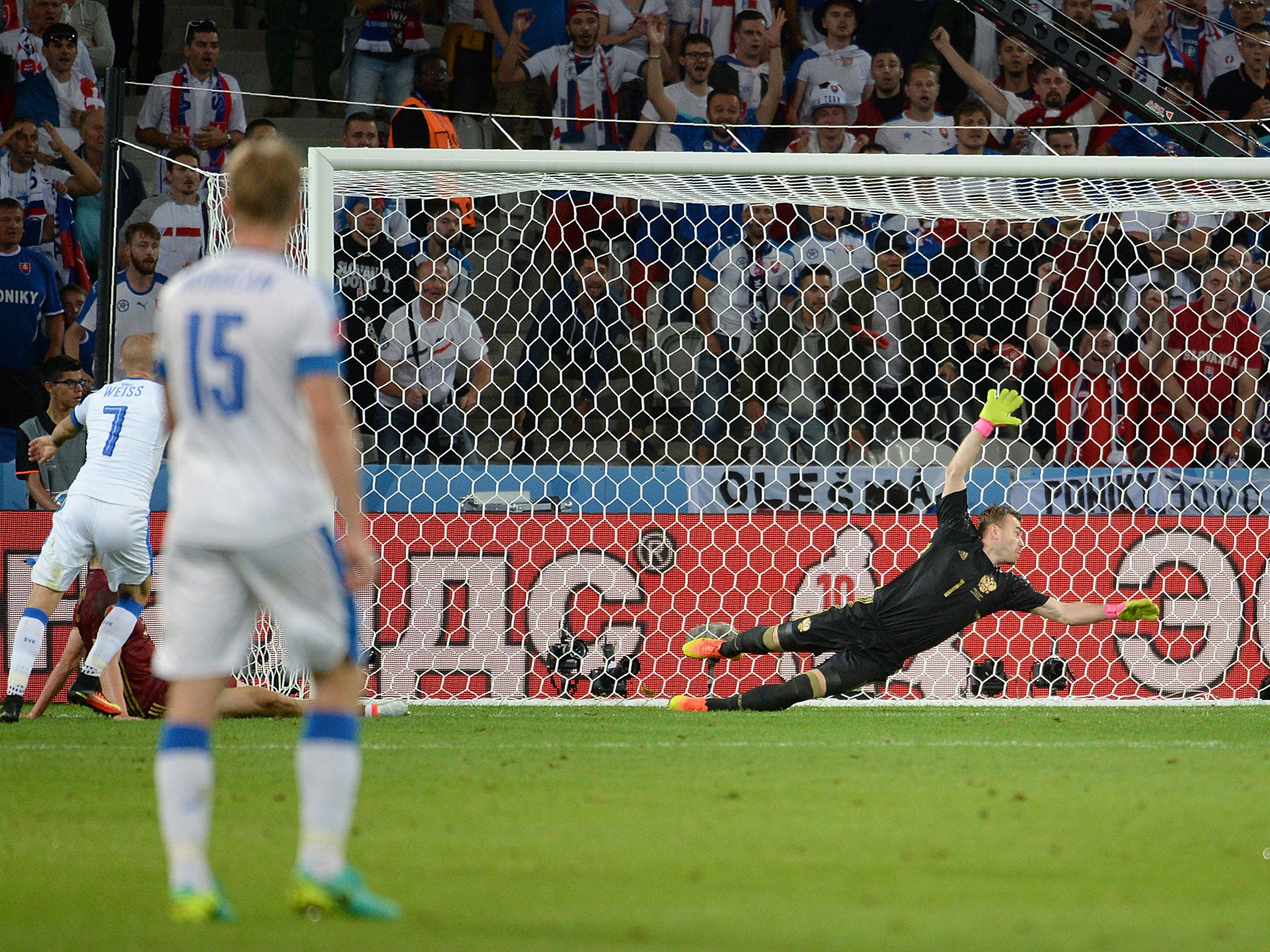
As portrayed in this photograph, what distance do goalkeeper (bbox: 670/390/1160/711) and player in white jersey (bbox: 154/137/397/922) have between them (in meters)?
4.54

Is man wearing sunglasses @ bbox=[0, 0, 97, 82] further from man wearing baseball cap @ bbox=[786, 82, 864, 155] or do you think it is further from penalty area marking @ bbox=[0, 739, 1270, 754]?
penalty area marking @ bbox=[0, 739, 1270, 754]

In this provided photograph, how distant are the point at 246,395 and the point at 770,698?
4883 mm

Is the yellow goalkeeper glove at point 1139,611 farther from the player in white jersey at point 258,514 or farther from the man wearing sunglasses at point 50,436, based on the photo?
the man wearing sunglasses at point 50,436

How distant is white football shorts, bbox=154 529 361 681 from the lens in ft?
9.37

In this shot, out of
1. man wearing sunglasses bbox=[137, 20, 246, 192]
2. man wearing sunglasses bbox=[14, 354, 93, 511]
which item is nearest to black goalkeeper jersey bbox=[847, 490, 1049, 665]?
man wearing sunglasses bbox=[14, 354, 93, 511]

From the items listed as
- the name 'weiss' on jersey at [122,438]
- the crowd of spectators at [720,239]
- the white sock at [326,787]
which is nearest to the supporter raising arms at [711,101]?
the crowd of spectators at [720,239]

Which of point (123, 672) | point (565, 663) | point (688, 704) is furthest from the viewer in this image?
point (565, 663)

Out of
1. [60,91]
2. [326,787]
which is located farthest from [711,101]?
[326,787]

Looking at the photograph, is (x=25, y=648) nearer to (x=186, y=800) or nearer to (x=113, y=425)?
(x=113, y=425)

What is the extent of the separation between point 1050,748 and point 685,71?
290 inches

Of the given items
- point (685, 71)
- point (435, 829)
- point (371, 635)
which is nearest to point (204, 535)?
point (435, 829)

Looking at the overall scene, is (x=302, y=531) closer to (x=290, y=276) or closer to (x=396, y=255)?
(x=290, y=276)

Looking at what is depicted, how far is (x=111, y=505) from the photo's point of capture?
22.2 ft

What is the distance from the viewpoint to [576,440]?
379 inches
